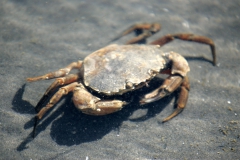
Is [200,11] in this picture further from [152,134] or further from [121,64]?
[152,134]

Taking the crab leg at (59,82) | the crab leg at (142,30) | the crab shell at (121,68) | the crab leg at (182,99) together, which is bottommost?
the crab leg at (182,99)

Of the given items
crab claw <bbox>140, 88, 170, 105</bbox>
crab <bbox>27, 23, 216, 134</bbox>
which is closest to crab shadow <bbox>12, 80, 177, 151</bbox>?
crab claw <bbox>140, 88, 170, 105</bbox>

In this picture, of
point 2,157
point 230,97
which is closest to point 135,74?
point 230,97

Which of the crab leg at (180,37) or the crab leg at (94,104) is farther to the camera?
the crab leg at (180,37)

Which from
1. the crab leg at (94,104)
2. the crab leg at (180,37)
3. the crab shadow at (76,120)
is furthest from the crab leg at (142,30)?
the crab leg at (94,104)

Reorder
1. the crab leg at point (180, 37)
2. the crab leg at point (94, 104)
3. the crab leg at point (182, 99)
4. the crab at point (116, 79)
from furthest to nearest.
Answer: the crab leg at point (180, 37) < the crab leg at point (182, 99) < the crab at point (116, 79) < the crab leg at point (94, 104)

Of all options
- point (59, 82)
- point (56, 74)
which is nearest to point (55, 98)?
point (59, 82)

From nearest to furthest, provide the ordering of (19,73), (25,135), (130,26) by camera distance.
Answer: (25,135) < (19,73) < (130,26)

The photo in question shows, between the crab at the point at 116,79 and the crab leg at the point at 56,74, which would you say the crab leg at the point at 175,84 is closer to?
the crab at the point at 116,79
